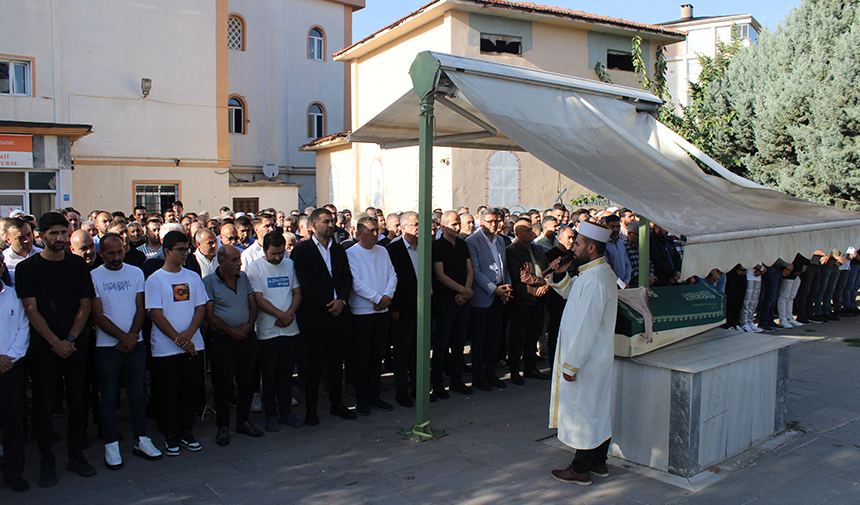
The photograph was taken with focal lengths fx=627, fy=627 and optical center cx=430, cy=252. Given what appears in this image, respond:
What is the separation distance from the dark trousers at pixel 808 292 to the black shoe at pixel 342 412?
8944mm

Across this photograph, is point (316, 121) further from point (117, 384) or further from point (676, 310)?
point (676, 310)

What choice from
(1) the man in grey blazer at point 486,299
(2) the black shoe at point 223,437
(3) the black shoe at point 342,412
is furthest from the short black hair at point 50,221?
(1) the man in grey blazer at point 486,299

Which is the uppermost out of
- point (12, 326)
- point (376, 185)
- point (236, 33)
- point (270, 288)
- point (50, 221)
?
point (236, 33)

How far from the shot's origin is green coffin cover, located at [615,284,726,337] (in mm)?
5059

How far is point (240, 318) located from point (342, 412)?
1464 mm

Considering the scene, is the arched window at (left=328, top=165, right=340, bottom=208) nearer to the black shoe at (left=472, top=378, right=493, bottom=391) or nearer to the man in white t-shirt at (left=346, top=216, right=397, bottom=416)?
the black shoe at (left=472, top=378, right=493, bottom=391)

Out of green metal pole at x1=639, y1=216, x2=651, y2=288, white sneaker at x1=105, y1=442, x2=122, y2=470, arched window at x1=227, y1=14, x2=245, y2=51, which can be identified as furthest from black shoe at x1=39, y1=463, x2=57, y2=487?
arched window at x1=227, y1=14, x2=245, y2=51

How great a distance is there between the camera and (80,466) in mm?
4887

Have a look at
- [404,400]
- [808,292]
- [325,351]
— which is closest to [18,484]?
[325,351]

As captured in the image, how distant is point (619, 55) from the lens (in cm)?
2064

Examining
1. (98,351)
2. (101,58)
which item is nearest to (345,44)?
(101,58)

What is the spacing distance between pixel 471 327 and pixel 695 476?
3.08m

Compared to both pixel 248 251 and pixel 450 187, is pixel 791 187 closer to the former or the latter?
pixel 450 187

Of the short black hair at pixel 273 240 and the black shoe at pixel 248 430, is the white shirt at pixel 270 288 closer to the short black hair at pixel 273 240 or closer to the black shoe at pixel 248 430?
the short black hair at pixel 273 240
